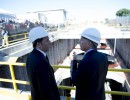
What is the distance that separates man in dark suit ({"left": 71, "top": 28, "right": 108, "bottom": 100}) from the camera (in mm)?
1998

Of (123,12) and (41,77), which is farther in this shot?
(123,12)

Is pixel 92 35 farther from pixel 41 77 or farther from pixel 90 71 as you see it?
pixel 41 77

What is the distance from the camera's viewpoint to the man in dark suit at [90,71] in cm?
200

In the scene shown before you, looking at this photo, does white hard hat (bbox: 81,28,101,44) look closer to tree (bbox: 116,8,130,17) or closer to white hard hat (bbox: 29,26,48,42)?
white hard hat (bbox: 29,26,48,42)

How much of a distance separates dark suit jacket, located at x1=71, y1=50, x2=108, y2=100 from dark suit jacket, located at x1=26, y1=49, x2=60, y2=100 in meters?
0.32

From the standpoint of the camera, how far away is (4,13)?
733 inches

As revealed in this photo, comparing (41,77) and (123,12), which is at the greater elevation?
(123,12)

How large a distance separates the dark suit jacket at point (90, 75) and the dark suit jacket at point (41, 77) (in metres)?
0.32

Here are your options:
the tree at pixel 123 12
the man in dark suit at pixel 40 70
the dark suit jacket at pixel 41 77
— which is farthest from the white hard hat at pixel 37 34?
the tree at pixel 123 12

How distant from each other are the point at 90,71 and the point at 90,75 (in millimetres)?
56

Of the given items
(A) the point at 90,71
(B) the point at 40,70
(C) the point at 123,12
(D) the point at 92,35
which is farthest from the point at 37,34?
(C) the point at 123,12

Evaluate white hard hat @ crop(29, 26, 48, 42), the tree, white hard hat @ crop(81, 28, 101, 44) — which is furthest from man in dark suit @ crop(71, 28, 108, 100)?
the tree

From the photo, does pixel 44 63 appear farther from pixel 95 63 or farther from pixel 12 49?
pixel 12 49

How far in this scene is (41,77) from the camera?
2006mm
